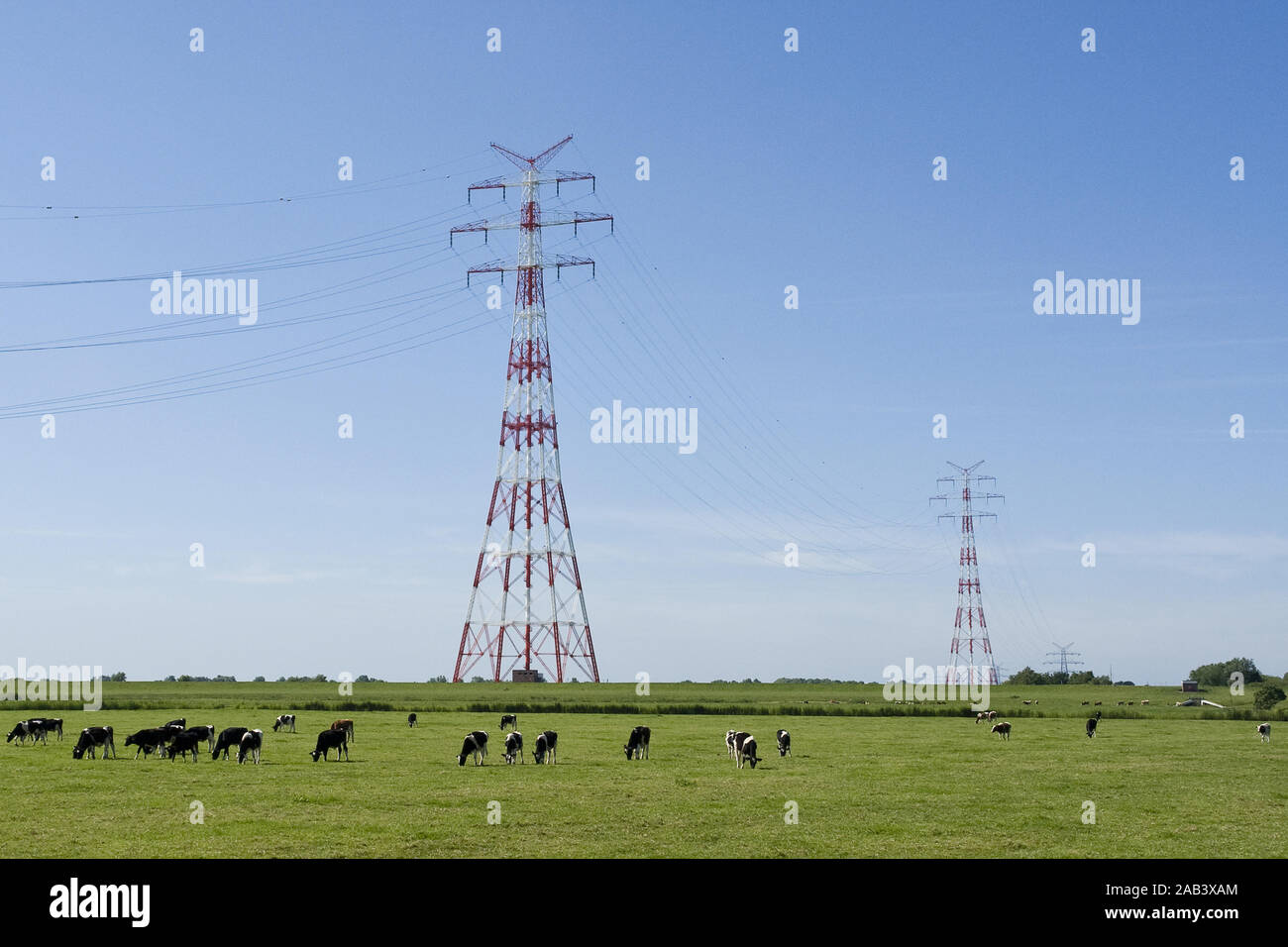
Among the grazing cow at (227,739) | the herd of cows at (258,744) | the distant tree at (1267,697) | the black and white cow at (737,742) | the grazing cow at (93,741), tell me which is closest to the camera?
the herd of cows at (258,744)

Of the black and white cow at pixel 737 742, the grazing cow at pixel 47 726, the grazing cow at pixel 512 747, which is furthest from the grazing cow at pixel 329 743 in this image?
the grazing cow at pixel 47 726

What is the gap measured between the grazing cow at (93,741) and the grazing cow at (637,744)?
20.1 meters

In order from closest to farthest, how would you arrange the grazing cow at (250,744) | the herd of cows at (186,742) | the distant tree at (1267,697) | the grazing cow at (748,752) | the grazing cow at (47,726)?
the grazing cow at (748,752)
the grazing cow at (250,744)
the herd of cows at (186,742)
the grazing cow at (47,726)
the distant tree at (1267,697)

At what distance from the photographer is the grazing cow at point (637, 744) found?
1922 inches

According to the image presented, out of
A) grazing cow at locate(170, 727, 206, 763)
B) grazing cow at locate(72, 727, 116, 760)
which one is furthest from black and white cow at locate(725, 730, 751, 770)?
grazing cow at locate(72, 727, 116, 760)

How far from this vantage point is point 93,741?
47.9m

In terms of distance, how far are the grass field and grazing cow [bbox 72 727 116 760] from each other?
4.11 ft

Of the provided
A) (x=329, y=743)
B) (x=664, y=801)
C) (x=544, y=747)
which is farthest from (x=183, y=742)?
(x=664, y=801)

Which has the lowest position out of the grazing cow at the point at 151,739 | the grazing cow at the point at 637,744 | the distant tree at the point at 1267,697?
the distant tree at the point at 1267,697

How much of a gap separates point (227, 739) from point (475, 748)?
9613 millimetres

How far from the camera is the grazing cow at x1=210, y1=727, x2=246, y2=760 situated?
4619cm

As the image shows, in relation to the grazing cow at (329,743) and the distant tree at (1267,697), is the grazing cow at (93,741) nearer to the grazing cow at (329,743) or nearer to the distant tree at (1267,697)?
the grazing cow at (329,743)

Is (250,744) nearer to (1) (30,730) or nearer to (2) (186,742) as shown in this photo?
(2) (186,742)
